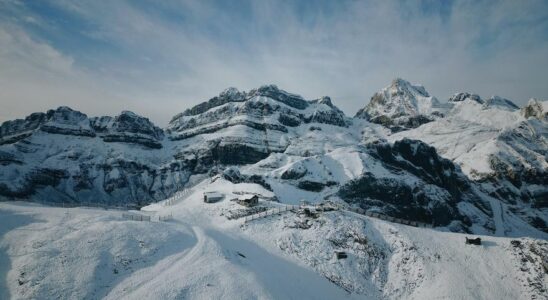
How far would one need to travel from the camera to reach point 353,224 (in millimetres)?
57250

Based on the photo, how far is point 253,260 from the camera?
44.3 meters

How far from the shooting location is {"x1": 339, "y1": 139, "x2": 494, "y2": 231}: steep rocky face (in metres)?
122

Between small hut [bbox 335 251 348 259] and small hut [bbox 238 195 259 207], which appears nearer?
Result: small hut [bbox 335 251 348 259]

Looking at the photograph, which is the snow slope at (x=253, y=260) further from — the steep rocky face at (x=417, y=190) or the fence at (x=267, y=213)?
the steep rocky face at (x=417, y=190)

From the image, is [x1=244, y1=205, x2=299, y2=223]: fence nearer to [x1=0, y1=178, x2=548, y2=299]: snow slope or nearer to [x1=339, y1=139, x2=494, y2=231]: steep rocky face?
[x1=0, y1=178, x2=548, y2=299]: snow slope

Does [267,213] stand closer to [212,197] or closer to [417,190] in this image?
[212,197]

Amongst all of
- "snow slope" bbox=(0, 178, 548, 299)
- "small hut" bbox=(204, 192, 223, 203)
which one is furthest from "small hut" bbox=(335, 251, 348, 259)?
"small hut" bbox=(204, 192, 223, 203)

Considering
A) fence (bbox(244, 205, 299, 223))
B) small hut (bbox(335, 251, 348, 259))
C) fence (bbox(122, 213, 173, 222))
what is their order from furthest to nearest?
fence (bbox(244, 205, 299, 223)) → fence (bbox(122, 213, 173, 222)) → small hut (bbox(335, 251, 348, 259))

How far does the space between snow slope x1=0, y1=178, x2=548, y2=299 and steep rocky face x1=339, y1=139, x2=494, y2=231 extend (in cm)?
6611

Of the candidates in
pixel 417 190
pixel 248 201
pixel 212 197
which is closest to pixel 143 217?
pixel 212 197

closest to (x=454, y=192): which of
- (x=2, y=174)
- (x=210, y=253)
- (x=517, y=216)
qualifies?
(x=517, y=216)

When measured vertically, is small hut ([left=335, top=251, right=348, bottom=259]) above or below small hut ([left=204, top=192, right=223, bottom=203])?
below

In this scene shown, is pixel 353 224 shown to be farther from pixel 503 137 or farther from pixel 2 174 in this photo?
pixel 2 174

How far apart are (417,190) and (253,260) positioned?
100m
